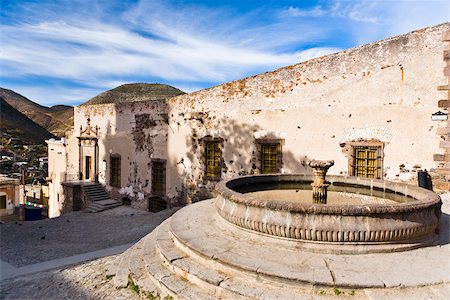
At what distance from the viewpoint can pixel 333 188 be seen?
7340mm

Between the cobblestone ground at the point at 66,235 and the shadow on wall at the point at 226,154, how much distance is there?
5.92 ft

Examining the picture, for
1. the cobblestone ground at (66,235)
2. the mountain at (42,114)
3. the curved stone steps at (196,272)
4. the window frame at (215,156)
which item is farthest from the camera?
the mountain at (42,114)

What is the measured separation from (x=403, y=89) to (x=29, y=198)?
3398cm

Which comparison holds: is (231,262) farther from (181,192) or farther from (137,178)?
(137,178)

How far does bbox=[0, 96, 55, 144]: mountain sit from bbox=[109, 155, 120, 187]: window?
147 feet

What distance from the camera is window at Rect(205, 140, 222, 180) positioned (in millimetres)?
12235

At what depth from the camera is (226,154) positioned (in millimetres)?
11977

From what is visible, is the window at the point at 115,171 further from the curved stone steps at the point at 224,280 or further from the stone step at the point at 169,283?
→ the curved stone steps at the point at 224,280

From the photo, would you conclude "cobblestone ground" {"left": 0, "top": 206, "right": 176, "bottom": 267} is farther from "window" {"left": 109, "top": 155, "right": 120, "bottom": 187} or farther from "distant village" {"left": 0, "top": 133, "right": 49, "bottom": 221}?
"distant village" {"left": 0, "top": 133, "right": 49, "bottom": 221}

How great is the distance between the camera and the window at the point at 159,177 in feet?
46.7

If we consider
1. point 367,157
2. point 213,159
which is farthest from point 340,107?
point 213,159

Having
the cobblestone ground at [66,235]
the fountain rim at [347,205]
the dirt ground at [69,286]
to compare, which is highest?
the fountain rim at [347,205]

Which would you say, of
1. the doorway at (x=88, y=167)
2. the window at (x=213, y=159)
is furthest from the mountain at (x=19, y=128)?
the window at (x=213, y=159)

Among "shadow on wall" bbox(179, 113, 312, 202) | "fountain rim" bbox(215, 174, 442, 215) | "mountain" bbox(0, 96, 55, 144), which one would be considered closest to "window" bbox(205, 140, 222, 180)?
"shadow on wall" bbox(179, 113, 312, 202)
